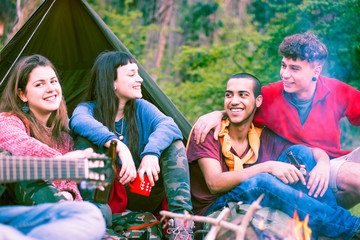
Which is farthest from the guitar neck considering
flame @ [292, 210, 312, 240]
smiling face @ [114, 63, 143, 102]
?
flame @ [292, 210, 312, 240]

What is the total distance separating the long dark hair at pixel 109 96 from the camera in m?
2.66

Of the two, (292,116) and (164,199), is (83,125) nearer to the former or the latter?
(164,199)

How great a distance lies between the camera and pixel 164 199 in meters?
2.77

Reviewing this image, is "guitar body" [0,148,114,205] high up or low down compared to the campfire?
up

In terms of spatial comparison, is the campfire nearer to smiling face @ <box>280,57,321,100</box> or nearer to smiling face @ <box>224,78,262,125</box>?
smiling face @ <box>224,78,262,125</box>

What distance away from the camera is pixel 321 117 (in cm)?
271

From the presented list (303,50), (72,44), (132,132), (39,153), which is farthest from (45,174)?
(72,44)

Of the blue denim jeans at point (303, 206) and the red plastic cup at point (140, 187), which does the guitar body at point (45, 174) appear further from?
the blue denim jeans at point (303, 206)

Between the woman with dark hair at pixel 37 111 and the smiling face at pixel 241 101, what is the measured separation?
41.0 inches

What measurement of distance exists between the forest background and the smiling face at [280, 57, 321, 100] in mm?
2278

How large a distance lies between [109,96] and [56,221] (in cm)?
118

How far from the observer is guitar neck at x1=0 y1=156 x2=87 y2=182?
1657 millimetres

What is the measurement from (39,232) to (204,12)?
22.8 ft

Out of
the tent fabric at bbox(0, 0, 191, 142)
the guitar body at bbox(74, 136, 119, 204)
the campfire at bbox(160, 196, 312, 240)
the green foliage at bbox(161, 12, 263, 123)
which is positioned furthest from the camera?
the green foliage at bbox(161, 12, 263, 123)
